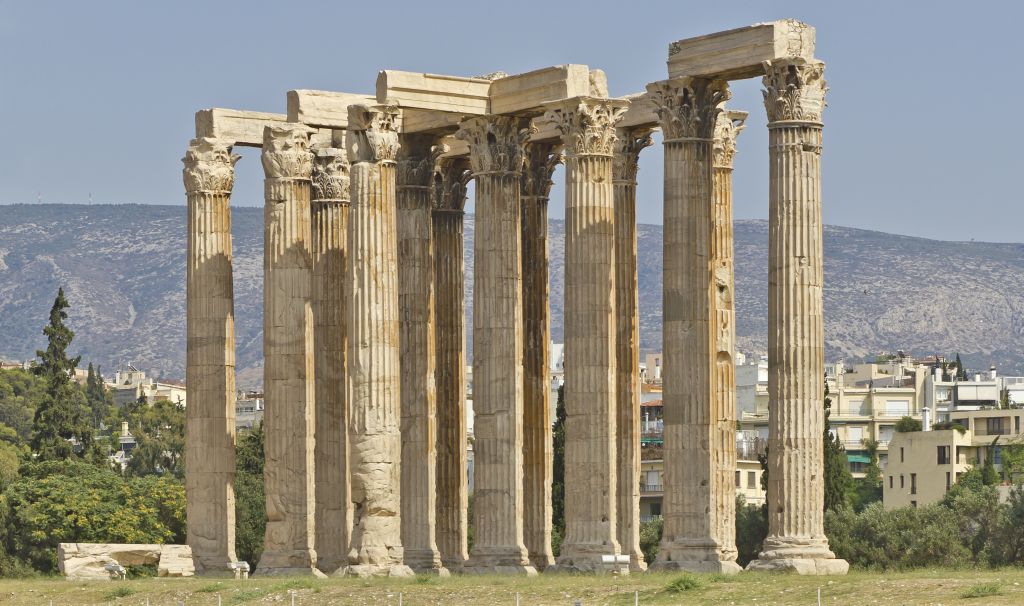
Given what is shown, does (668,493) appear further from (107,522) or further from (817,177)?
(107,522)

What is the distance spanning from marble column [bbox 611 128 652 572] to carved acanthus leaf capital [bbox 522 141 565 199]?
10.1ft

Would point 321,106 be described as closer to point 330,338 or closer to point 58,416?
point 330,338

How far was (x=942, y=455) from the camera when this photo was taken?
171 metres

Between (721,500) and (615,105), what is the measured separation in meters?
12.5

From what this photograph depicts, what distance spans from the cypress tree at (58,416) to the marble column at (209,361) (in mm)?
51234

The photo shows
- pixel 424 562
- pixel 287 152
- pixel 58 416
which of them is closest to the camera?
pixel 424 562

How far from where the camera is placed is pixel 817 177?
71875 mm

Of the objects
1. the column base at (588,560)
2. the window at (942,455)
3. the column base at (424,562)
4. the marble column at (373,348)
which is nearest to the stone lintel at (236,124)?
the marble column at (373,348)

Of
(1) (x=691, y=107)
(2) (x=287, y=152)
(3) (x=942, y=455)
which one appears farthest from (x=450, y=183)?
(3) (x=942, y=455)

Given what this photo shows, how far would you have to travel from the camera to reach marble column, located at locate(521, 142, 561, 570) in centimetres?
8444

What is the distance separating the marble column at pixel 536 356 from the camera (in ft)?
277

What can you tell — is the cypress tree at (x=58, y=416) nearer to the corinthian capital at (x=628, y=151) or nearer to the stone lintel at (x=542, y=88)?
the corinthian capital at (x=628, y=151)

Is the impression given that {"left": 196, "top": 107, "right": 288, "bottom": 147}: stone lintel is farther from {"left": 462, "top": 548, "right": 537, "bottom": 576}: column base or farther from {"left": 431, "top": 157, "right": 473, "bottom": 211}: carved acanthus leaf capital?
{"left": 462, "top": 548, "right": 537, "bottom": 576}: column base

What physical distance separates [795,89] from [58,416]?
3025 inches
